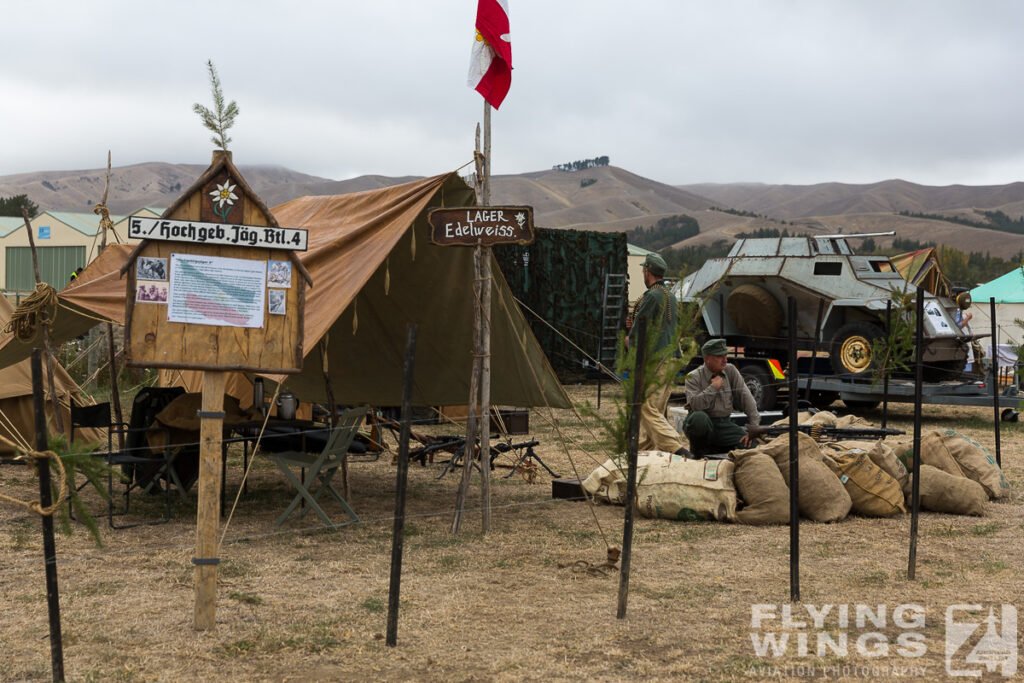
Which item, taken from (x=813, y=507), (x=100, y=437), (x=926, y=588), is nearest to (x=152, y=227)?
(x=926, y=588)

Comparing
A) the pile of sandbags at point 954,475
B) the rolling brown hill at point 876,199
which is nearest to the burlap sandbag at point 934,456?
the pile of sandbags at point 954,475

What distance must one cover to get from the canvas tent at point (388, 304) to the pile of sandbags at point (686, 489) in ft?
3.31

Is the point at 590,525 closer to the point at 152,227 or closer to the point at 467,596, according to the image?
the point at 467,596

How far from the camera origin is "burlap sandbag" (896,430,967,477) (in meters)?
7.63

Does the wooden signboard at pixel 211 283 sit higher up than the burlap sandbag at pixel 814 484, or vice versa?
the wooden signboard at pixel 211 283

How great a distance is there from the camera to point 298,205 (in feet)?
27.2

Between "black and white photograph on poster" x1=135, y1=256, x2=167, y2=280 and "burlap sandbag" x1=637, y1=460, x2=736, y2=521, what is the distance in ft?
12.1

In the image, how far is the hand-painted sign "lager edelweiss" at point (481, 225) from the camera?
251 inches

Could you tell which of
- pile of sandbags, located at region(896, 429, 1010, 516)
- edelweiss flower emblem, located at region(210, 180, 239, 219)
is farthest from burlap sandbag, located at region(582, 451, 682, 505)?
edelweiss flower emblem, located at region(210, 180, 239, 219)

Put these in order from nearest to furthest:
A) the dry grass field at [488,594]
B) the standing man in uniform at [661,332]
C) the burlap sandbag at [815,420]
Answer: the dry grass field at [488,594], the standing man in uniform at [661,332], the burlap sandbag at [815,420]

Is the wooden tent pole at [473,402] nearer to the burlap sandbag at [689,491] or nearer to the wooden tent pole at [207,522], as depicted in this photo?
the burlap sandbag at [689,491]

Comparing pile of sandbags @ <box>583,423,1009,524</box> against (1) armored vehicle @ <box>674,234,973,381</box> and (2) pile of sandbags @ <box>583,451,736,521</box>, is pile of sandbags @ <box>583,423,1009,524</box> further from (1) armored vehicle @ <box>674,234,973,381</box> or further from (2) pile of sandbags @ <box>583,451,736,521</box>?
(1) armored vehicle @ <box>674,234,973,381</box>

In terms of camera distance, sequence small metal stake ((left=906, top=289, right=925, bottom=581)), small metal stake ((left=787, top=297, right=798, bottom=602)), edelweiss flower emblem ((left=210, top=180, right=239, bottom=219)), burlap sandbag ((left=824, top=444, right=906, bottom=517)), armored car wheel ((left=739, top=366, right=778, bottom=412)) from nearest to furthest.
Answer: edelweiss flower emblem ((left=210, top=180, right=239, bottom=219)), small metal stake ((left=787, top=297, right=798, bottom=602)), small metal stake ((left=906, top=289, right=925, bottom=581)), burlap sandbag ((left=824, top=444, right=906, bottom=517)), armored car wheel ((left=739, top=366, right=778, bottom=412))

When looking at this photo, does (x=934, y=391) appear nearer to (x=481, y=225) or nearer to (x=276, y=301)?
(x=481, y=225)
